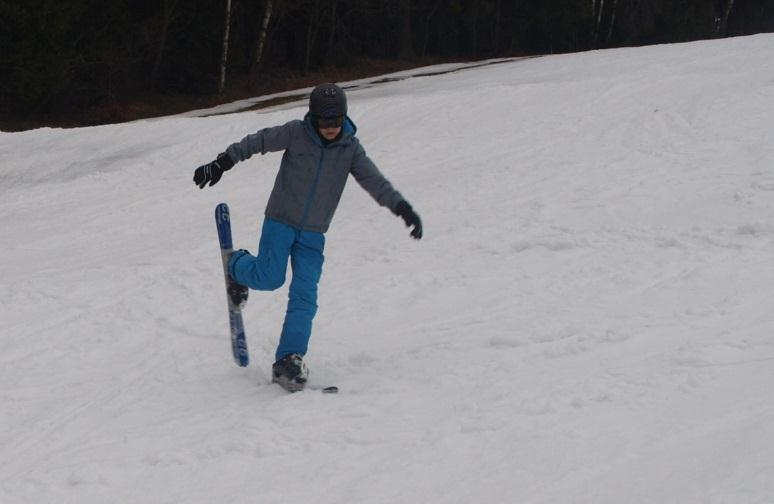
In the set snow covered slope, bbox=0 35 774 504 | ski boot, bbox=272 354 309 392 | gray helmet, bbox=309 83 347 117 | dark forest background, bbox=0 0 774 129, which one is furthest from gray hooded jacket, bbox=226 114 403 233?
dark forest background, bbox=0 0 774 129

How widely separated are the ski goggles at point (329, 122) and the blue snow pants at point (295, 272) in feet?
2.05

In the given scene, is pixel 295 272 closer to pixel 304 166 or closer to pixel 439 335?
pixel 304 166

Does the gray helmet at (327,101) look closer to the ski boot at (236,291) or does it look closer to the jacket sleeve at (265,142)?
the jacket sleeve at (265,142)

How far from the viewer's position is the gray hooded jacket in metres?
4.59

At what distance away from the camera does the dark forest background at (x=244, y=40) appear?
2198 cm

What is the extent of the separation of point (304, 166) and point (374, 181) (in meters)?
0.46

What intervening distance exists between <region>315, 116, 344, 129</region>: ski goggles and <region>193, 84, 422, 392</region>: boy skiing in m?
0.02

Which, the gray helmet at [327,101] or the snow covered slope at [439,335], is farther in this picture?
the gray helmet at [327,101]

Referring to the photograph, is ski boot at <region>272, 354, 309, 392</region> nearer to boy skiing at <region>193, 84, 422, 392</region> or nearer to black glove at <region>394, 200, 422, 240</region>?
boy skiing at <region>193, 84, 422, 392</region>

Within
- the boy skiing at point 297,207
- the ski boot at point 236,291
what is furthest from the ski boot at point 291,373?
the ski boot at point 236,291

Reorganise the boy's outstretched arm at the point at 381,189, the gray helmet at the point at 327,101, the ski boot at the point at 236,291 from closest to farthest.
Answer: the gray helmet at the point at 327,101 → the boy's outstretched arm at the point at 381,189 → the ski boot at the point at 236,291

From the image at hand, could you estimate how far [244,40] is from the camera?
97.8 ft

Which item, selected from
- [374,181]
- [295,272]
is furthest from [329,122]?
[295,272]

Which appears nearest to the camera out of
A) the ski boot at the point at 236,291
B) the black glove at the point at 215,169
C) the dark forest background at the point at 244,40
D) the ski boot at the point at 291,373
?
the ski boot at the point at 291,373
